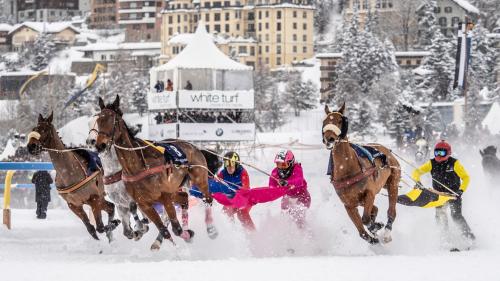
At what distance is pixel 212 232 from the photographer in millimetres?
15531

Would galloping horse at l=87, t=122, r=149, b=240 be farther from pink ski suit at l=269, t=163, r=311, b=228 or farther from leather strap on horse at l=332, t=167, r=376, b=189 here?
leather strap on horse at l=332, t=167, r=376, b=189

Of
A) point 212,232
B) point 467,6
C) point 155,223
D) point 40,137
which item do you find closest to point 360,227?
point 212,232

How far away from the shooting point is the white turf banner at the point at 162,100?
53.4 m

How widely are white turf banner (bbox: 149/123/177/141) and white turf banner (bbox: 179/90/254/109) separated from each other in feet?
4.12

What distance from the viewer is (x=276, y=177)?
1577cm

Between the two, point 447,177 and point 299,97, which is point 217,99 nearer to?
point 447,177

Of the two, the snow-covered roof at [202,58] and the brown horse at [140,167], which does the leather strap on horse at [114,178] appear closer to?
the brown horse at [140,167]

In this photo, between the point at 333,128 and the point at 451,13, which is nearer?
the point at 333,128

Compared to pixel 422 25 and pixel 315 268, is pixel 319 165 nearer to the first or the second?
pixel 315 268

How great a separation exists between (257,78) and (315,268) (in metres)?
118

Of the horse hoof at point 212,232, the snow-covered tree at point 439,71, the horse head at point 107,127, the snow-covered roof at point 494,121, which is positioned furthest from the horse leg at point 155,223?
the snow-covered tree at point 439,71

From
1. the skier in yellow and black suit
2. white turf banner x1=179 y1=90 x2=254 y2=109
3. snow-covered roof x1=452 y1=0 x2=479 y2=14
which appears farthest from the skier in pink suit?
snow-covered roof x1=452 y1=0 x2=479 y2=14

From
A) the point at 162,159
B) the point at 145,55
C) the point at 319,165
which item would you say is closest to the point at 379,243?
the point at 162,159

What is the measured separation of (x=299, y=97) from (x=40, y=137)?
107929 millimetres
